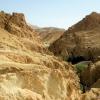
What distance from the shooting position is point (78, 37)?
198ft

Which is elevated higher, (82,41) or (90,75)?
(82,41)

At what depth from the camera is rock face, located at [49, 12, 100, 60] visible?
177 feet

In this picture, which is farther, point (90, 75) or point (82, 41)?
point (82, 41)

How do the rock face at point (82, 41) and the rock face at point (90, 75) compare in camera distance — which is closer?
the rock face at point (90, 75)

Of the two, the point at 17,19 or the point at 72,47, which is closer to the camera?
the point at 17,19

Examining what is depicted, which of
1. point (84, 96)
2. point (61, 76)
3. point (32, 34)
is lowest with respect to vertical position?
point (84, 96)

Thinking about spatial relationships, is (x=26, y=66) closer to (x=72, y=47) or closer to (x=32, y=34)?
(x=32, y=34)

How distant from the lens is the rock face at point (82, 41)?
5389 cm

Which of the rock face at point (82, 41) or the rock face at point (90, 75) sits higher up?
the rock face at point (82, 41)

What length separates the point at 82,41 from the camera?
193ft

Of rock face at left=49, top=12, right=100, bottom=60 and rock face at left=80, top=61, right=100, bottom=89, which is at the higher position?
rock face at left=49, top=12, right=100, bottom=60

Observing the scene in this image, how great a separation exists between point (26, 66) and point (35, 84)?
1066 mm

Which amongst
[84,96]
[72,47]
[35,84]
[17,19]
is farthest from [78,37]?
[35,84]

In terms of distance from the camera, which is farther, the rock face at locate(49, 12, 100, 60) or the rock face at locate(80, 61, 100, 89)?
the rock face at locate(49, 12, 100, 60)
